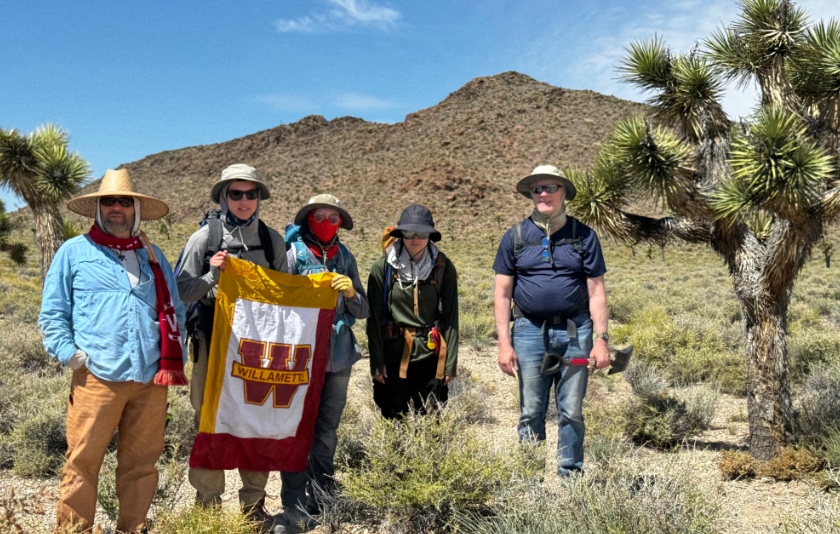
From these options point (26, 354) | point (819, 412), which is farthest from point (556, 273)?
point (26, 354)

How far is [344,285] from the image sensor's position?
3986mm

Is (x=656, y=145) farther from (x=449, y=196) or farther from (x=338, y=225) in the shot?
(x=449, y=196)

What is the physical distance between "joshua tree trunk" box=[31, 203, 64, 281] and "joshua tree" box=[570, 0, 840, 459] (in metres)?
9.77

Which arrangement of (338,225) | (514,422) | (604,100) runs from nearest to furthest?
(338,225) < (514,422) < (604,100)

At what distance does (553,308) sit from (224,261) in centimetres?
210

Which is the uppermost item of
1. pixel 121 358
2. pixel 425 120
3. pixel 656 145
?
pixel 425 120

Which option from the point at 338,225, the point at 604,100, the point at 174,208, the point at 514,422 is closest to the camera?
the point at 338,225

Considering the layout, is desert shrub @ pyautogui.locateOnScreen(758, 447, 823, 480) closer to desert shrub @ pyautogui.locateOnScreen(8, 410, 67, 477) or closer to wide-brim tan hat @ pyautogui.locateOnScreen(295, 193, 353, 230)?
wide-brim tan hat @ pyautogui.locateOnScreen(295, 193, 353, 230)

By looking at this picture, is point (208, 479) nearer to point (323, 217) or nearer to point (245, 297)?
point (245, 297)

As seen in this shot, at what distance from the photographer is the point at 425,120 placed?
7388 centimetres

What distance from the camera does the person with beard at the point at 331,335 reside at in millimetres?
4090

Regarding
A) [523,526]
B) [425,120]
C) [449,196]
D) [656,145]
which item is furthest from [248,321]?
[425,120]

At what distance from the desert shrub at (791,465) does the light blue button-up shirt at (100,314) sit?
4.78 meters

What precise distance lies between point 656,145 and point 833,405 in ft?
9.61
